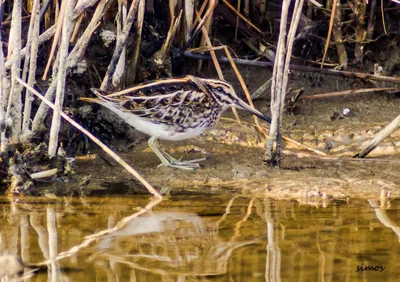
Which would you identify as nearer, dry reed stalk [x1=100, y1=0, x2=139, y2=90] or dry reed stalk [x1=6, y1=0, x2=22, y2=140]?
dry reed stalk [x1=6, y1=0, x2=22, y2=140]

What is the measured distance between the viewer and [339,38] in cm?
702

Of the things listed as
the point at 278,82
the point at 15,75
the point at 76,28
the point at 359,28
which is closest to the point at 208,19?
the point at 76,28

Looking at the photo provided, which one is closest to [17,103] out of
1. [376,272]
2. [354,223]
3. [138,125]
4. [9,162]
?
[9,162]

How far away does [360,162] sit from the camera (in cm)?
605

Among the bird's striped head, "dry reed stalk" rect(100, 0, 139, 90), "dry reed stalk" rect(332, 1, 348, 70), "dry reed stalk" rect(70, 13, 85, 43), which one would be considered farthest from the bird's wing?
"dry reed stalk" rect(332, 1, 348, 70)

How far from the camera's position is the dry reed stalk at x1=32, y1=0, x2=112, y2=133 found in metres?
5.41

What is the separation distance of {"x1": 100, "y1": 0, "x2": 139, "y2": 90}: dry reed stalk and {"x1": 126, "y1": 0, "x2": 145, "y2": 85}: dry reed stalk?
0.23m

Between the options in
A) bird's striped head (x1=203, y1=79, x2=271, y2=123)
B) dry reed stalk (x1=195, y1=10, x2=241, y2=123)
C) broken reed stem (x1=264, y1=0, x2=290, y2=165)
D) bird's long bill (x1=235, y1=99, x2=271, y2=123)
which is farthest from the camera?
dry reed stalk (x1=195, y1=10, x2=241, y2=123)

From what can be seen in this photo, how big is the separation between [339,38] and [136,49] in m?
1.87

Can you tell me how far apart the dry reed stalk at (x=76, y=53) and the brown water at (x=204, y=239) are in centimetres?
→ 61

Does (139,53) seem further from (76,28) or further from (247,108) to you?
(247,108)

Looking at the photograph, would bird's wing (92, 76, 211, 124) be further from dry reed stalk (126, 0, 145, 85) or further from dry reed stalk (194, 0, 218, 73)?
dry reed stalk (194, 0, 218, 73)

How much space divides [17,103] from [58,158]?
0.45m

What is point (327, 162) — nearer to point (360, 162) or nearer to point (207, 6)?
point (360, 162)
